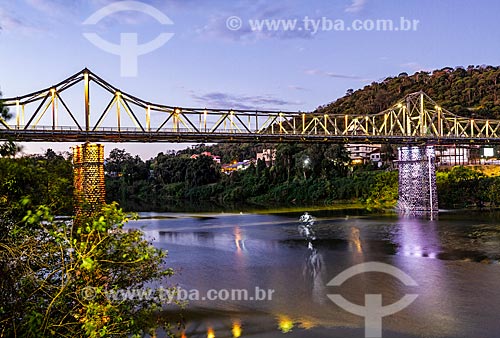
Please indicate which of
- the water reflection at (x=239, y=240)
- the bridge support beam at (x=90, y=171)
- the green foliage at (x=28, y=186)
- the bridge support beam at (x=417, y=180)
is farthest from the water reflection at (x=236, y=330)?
the bridge support beam at (x=417, y=180)

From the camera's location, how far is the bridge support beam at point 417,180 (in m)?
43.8

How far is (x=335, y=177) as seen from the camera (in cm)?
6862

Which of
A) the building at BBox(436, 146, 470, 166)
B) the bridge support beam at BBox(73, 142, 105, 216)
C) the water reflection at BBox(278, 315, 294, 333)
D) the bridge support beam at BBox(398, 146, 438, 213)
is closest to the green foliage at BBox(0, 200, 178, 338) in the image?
the water reflection at BBox(278, 315, 294, 333)

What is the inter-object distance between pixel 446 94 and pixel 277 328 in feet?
434

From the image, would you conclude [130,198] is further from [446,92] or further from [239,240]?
[446,92]

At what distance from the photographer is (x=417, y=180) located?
44281 millimetres

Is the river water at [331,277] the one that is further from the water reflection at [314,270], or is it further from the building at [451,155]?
the building at [451,155]

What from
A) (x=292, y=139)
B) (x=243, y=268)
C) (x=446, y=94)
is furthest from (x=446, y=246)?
(x=446, y=94)

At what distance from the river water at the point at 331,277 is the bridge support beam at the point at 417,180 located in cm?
923

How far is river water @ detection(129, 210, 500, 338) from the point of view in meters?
12.1

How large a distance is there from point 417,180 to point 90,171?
91.0 feet

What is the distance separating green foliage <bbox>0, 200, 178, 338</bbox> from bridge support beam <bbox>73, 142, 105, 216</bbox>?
20440 mm

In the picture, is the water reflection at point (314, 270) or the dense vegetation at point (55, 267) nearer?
the dense vegetation at point (55, 267)

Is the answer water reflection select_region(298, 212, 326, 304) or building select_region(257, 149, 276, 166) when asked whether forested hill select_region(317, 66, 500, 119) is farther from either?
water reflection select_region(298, 212, 326, 304)
